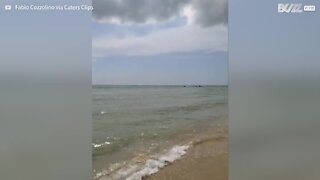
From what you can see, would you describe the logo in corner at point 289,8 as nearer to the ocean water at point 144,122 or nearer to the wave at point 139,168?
the ocean water at point 144,122

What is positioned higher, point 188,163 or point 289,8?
point 289,8

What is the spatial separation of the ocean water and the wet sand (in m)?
0.05

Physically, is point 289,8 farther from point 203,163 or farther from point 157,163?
point 157,163

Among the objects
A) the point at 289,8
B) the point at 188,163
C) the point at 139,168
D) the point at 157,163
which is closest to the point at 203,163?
the point at 188,163

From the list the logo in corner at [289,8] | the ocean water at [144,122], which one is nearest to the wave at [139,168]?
the ocean water at [144,122]

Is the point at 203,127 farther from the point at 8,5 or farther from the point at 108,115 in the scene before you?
the point at 8,5

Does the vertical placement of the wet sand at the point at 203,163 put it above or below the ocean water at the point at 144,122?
below

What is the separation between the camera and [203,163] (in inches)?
95.8

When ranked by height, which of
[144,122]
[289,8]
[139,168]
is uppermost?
[289,8]

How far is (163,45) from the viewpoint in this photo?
2400 millimetres

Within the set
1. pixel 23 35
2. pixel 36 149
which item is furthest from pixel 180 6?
pixel 36 149

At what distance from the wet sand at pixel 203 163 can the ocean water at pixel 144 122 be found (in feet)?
0.17

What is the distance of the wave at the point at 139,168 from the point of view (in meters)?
2.40

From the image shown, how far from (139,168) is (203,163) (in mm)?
374
